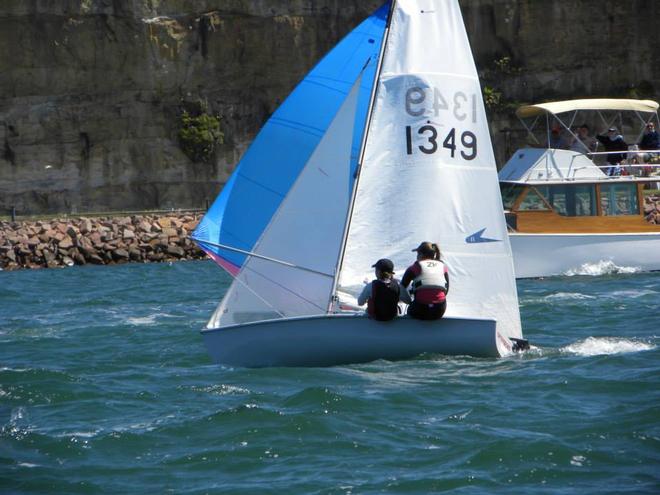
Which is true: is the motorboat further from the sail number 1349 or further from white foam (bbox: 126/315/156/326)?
the sail number 1349

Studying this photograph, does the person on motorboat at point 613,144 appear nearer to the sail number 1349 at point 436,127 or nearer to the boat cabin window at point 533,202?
the boat cabin window at point 533,202

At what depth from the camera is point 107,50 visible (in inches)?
1991

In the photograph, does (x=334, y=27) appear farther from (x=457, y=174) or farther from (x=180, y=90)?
(x=457, y=174)

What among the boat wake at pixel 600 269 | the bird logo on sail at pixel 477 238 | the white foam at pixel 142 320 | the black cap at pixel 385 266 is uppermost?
the bird logo on sail at pixel 477 238

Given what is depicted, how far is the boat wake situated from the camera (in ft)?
83.0

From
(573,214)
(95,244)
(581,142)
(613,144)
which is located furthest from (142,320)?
(95,244)

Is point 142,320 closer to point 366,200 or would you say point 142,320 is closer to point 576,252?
point 366,200

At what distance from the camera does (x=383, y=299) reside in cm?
1335

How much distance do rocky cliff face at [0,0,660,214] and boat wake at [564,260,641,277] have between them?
2608 centimetres

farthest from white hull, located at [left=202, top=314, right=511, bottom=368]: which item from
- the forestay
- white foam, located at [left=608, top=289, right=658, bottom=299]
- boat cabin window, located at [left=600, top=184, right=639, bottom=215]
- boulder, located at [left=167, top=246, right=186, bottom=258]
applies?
boulder, located at [left=167, top=246, right=186, bottom=258]

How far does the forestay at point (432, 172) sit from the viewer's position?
1426cm

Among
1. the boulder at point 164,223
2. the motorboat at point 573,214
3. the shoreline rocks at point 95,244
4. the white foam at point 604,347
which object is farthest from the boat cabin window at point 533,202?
the boulder at point 164,223

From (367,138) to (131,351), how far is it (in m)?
4.58

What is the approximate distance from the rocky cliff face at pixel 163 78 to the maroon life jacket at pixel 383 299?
3716 cm
